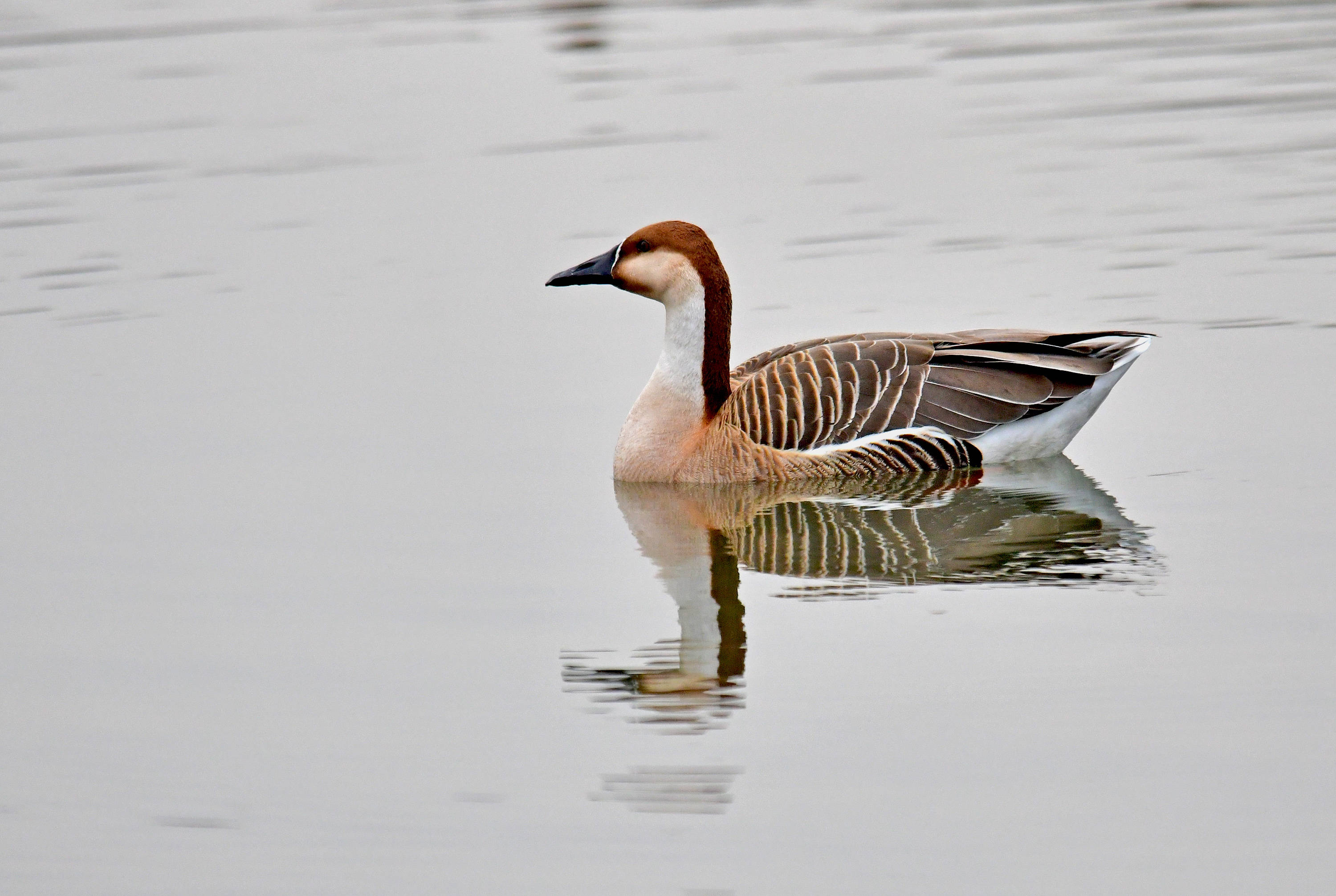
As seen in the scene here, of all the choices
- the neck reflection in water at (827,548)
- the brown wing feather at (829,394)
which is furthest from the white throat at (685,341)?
the neck reflection in water at (827,548)

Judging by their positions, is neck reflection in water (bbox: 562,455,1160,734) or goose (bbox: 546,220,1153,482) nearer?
neck reflection in water (bbox: 562,455,1160,734)

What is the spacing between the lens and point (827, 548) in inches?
368

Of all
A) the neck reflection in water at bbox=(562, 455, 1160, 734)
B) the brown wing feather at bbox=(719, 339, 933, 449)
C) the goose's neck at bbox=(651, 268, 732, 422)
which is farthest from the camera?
the goose's neck at bbox=(651, 268, 732, 422)

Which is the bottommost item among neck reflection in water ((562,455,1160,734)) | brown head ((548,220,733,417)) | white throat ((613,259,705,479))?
neck reflection in water ((562,455,1160,734))

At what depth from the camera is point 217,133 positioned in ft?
62.7

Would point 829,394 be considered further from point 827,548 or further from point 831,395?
point 827,548

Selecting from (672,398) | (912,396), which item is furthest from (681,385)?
(912,396)

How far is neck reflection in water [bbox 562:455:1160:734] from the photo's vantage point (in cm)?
772

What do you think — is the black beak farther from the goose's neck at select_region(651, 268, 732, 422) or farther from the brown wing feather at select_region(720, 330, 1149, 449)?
the brown wing feather at select_region(720, 330, 1149, 449)

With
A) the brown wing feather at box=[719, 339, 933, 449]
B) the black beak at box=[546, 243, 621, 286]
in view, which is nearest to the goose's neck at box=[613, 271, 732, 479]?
→ the brown wing feather at box=[719, 339, 933, 449]

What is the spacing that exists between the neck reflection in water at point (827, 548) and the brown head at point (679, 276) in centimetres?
77

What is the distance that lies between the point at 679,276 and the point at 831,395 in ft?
3.70

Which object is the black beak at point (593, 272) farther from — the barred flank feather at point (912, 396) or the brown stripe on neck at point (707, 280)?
the barred flank feather at point (912, 396)

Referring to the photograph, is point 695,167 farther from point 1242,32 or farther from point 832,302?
point 1242,32
